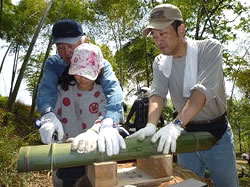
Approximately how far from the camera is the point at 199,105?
173cm

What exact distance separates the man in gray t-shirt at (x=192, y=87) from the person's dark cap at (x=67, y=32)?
1.76 feet

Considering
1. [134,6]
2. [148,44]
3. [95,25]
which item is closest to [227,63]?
[148,44]

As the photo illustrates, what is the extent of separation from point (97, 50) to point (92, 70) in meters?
0.18

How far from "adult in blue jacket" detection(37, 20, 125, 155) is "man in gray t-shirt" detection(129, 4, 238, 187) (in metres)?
0.27

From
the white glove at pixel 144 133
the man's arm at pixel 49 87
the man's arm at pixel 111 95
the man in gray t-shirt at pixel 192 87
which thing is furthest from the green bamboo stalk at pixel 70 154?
the man's arm at pixel 49 87

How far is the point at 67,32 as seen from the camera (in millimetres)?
2021

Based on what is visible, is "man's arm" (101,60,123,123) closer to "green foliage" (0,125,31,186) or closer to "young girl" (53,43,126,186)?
"young girl" (53,43,126,186)

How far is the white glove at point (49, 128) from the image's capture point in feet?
5.43

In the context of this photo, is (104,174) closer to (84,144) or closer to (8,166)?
(84,144)

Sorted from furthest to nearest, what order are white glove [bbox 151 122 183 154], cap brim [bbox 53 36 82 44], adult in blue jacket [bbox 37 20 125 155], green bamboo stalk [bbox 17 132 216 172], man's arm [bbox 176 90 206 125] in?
cap brim [bbox 53 36 82 44] → man's arm [bbox 176 90 206 125] → adult in blue jacket [bbox 37 20 125 155] → white glove [bbox 151 122 183 154] → green bamboo stalk [bbox 17 132 216 172]

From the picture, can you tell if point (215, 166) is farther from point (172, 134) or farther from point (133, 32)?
point (133, 32)

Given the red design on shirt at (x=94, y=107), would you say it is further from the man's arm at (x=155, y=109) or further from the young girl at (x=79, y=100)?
the man's arm at (x=155, y=109)

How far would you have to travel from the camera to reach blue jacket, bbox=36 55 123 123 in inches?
67.2

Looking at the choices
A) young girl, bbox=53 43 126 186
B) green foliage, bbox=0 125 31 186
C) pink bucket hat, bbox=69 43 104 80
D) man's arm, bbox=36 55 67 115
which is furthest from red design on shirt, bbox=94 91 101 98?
green foliage, bbox=0 125 31 186
